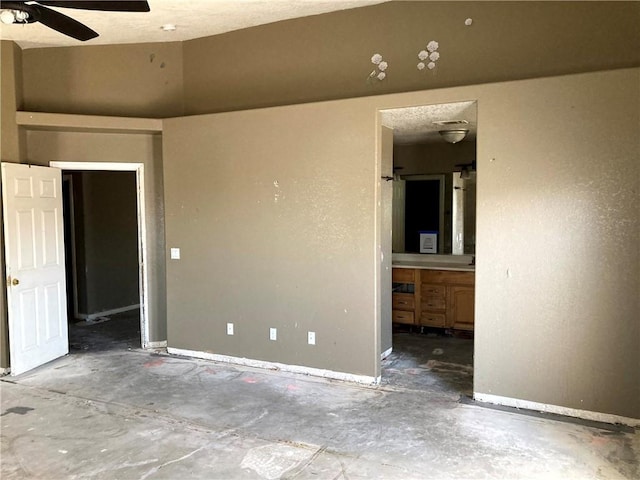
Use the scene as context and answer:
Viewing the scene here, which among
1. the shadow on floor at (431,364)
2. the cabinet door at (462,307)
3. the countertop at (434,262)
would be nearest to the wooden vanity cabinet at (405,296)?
the countertop at (434,262)

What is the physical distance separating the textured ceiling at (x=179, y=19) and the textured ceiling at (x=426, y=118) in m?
0.99

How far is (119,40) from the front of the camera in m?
5.03

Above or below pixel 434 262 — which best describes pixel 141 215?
above

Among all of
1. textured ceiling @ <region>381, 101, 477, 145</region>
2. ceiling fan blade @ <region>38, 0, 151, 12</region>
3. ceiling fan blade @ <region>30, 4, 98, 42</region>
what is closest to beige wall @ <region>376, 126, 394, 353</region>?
textured ceiling @ <region>381, 101, 477, 145</region>

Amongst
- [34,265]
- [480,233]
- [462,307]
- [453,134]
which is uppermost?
[453,134]

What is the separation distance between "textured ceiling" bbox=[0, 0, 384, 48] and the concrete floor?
10.5ft

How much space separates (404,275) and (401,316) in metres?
0.53

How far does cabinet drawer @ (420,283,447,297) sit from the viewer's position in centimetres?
587

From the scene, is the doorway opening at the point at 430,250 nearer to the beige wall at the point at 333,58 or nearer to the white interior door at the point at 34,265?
the beige wall at the point at 333,58

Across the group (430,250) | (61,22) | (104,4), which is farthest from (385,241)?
(61,22)

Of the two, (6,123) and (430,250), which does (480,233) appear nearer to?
(430,250)

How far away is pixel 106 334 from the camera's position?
245 inches

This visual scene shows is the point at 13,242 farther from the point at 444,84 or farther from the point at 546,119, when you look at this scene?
the point at 546,119

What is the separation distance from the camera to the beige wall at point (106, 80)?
5031 millimetres
